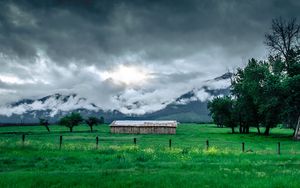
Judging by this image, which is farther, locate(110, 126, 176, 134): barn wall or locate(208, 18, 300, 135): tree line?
locate(110, 126, 176, 134): barn wall

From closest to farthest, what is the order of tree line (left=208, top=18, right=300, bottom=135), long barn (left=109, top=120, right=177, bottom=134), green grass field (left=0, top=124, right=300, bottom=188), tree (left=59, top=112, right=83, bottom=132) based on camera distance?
green grass field (left=0, top=124, right=300, bottom=188) < tree line (left=208, top=18, right=300, bottom=135) < long barn (left=109, top=120, right=177, bottom=134) < tree (left=59, top=112, right=83, bottom=132)

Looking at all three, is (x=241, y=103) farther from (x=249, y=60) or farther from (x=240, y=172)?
(x=240, y=172)

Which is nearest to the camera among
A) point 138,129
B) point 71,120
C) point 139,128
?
point 138,129

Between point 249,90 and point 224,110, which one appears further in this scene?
point 224,110

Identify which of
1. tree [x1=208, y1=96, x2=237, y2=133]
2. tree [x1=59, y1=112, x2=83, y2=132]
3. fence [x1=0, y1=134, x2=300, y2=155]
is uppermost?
tree [x1=208, y1=96, x2=237, y2=133]

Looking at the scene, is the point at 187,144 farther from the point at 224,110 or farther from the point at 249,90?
the point at 224,110

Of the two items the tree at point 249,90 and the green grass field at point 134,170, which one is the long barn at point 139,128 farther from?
the green grass field at point 134,170

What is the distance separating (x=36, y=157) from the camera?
97.3 feet

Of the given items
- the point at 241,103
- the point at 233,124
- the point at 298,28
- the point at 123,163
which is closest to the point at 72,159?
the point at 123,163

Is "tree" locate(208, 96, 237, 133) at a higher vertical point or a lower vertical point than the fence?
higher

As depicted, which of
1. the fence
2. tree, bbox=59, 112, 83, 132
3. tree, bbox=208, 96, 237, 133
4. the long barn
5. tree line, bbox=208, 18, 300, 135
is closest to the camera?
the fence

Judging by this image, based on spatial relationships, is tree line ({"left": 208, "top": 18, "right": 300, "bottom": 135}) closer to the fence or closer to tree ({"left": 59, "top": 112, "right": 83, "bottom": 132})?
the fence

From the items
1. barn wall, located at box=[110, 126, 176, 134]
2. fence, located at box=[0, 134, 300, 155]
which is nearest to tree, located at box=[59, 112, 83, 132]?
barn wall, located at box=[110, 126, 176, 134]

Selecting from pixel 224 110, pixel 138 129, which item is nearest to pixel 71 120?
pixel 138 129
